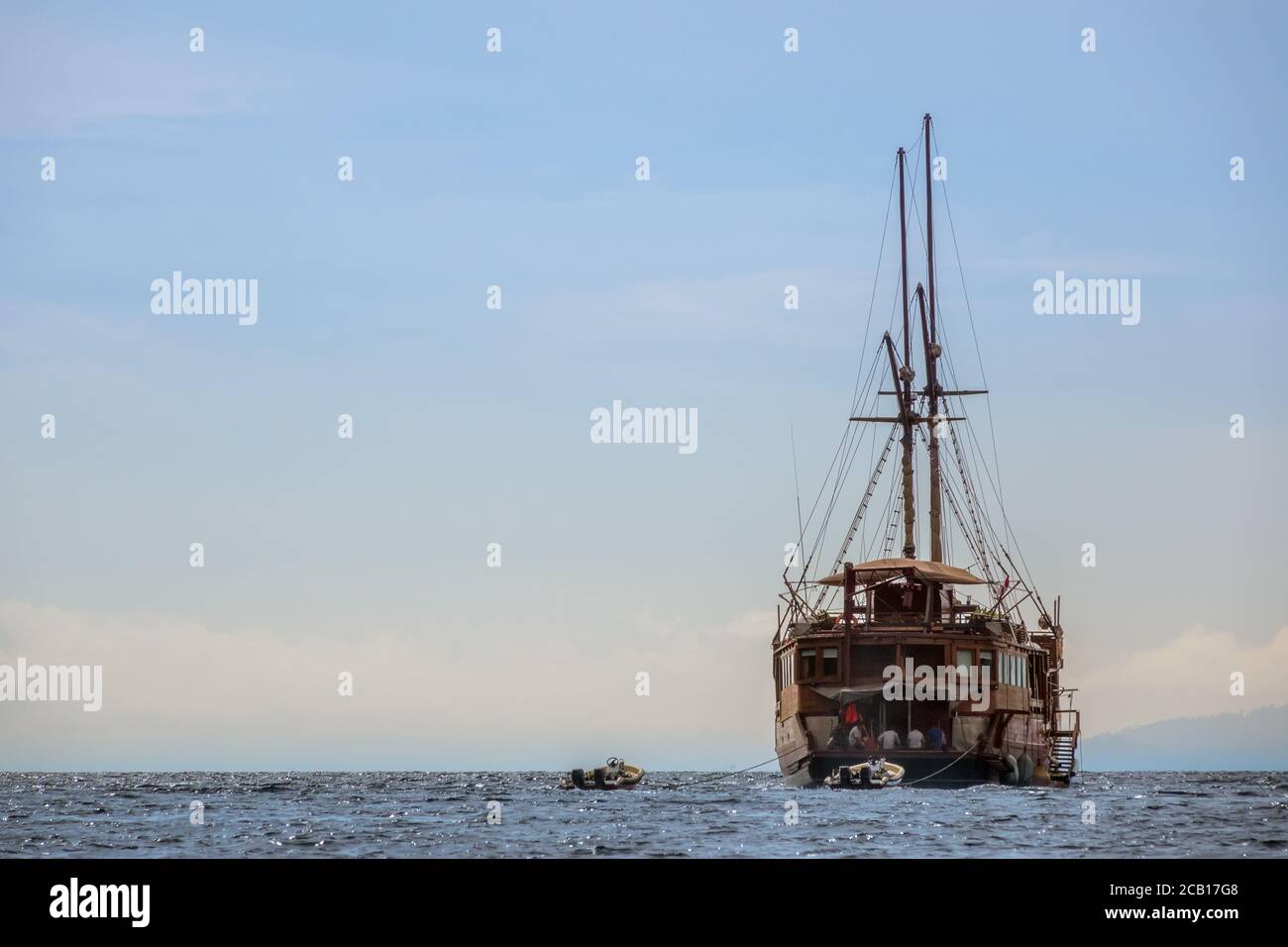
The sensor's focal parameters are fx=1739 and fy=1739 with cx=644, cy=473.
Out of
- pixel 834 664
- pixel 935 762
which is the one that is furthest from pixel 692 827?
pixel 834 664

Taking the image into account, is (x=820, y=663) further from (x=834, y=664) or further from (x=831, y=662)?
(x=834, y=664)

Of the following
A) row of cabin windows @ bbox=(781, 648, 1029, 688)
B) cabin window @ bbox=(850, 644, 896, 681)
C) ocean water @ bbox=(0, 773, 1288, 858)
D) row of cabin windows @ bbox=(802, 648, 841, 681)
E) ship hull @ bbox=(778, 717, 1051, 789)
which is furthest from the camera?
row of cabin windows @ bbox=(802, 648, 841, 681)

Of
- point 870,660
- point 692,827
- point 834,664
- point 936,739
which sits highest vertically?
point 870,660

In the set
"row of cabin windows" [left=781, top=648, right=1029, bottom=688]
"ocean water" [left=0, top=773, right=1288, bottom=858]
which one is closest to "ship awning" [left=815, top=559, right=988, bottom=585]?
"row of cabin windows" [left=781, top=648, right=1029, bottom=688]

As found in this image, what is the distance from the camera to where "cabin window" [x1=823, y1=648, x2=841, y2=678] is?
80562mm

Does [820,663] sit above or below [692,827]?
above

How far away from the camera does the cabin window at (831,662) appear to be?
80.6 m

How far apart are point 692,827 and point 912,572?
3184 centimetres

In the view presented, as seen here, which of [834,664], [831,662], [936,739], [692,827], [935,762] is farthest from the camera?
[831,662]

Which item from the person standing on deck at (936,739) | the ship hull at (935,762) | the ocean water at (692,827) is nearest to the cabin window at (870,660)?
the person standing on deck at (936,739)

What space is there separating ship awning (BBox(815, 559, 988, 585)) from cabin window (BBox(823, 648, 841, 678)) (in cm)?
543

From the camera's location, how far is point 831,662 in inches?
3184

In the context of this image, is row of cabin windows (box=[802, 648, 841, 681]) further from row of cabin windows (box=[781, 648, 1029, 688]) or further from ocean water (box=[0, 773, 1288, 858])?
ocean water (box=[0, 773, 1288, 858])
